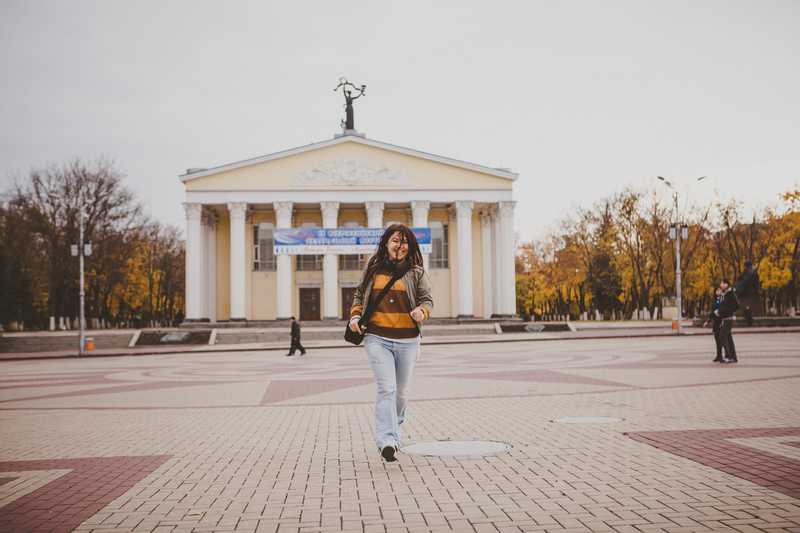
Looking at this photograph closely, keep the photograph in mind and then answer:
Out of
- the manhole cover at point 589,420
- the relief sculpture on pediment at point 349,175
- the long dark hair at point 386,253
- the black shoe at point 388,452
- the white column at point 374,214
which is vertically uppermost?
the relief sculpture on pediment at point 349,175

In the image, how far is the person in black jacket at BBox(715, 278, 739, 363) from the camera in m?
15.8

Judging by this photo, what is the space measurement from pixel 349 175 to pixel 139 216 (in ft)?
61.9

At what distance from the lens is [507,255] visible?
54062mm

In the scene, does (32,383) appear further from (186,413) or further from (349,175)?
(349,175)

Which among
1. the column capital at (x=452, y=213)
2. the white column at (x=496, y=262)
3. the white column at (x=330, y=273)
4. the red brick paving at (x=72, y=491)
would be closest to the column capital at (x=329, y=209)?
the white column at (x=330, y=273)

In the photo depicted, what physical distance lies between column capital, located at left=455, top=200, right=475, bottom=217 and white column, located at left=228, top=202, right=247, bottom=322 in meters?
16.4

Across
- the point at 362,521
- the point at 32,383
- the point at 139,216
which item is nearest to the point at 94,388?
the point at 32,383

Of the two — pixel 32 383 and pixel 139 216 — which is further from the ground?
pixel 139 216

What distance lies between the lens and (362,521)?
4.25 metres

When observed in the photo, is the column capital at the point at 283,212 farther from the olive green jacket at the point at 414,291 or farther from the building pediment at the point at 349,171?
the olive green jacket at the point at 414,291

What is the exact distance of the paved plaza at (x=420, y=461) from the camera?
434 centimetres

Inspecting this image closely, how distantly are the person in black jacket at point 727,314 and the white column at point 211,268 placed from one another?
45.8 metres

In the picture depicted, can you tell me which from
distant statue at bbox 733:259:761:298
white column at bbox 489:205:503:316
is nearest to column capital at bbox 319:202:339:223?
white column at bbox 489:205:503:316

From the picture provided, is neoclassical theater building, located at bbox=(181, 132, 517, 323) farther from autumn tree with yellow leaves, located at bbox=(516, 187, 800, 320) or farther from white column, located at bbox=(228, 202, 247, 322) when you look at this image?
autumn tree with yellow leaves, located at bbox=(516, 187, 800, 320)
